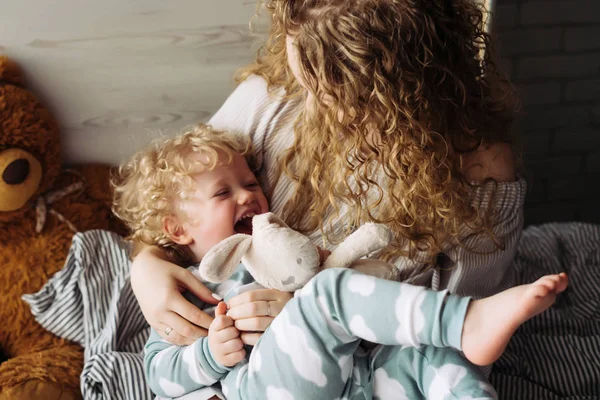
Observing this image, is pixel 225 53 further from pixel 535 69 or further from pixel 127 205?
pixel 535 69

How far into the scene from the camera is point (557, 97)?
1.81 m

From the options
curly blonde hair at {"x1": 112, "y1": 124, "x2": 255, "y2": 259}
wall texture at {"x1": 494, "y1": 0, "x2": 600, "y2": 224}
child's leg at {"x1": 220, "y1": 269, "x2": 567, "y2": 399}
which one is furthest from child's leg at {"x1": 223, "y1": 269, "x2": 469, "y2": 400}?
wall texture at {"x1": 494, "y1": 0, "x2": 600, "y2": 224}

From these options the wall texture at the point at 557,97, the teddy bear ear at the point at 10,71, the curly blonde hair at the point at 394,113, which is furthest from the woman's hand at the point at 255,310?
the wall texture at the point at 557,97

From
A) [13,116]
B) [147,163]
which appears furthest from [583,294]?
[13,116]

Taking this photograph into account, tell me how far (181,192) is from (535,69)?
104 centimetres

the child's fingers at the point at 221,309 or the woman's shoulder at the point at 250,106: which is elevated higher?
the woman's shoulder at the point at 250,106

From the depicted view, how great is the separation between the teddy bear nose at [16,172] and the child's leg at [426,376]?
83 centimetres

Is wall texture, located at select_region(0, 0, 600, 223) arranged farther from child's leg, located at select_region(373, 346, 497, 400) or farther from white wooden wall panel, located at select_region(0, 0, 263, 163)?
child's leg, located at select_region(373, 346, 497, 400)

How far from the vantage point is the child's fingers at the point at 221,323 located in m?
1.05

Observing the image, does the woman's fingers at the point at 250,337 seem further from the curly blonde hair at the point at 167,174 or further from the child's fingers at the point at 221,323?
the curly blonde hair at the point at 167,174

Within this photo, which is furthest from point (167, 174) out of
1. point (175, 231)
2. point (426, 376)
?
point (426, 376)

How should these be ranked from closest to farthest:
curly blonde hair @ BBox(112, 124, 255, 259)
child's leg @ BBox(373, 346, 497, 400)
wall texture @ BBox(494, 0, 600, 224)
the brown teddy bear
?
child's leg @ BBox(373, 346, 497, 400) < curly blonde hair @ BBox(112, 124, 255, 259) < the brown teddy bear < wall texture @ BBox(494, 0, 600, 224)

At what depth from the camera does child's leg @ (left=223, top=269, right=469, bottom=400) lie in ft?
2.84

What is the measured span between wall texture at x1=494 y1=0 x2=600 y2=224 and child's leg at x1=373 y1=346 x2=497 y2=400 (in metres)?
0.94
